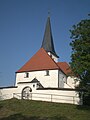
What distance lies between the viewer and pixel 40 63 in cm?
4100

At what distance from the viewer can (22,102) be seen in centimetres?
2925

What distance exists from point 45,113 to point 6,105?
20.8ft

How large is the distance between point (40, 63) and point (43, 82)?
3.87 m

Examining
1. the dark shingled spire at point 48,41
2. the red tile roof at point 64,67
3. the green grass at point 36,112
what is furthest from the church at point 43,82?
→ the green grass at point 36,112

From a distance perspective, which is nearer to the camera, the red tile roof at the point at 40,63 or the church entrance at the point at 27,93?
the church entrance at the point at 27,93

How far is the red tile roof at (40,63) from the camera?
39.6 meters

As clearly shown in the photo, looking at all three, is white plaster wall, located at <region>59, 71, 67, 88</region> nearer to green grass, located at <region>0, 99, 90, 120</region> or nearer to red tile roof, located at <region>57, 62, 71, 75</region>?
red tile roof, located at <region>57, 62, 71, 75</region>

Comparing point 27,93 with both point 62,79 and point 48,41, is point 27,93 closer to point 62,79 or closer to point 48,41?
point 62,79

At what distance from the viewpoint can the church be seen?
32562mm

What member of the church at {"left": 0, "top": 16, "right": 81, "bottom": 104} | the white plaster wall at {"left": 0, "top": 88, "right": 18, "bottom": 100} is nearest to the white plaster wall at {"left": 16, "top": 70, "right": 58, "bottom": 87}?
the church at {"left": 0, "top": 16, "right": 81, "bottom": 104}

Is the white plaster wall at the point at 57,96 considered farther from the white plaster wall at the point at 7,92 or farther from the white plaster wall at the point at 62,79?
the white plaster wall at the point at 62,79

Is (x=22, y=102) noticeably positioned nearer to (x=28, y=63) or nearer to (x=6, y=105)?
(x=6, y=105)

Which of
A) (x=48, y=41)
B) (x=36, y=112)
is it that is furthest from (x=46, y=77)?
(x=36, y=112)

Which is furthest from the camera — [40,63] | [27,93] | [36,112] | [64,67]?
[64,67]
